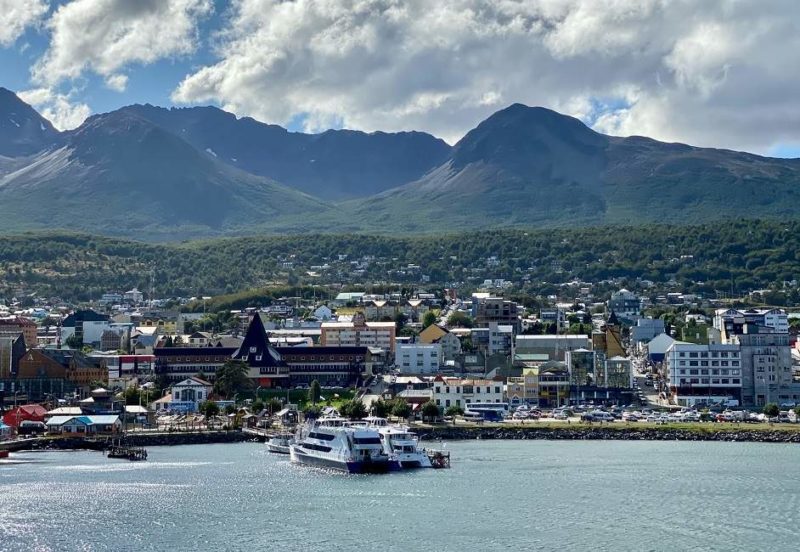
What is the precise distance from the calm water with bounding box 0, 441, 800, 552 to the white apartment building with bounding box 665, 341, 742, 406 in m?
18.6

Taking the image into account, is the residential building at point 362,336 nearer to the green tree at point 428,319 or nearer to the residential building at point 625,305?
the green tree at point 428,319

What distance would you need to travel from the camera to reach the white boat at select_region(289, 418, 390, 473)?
52375mm

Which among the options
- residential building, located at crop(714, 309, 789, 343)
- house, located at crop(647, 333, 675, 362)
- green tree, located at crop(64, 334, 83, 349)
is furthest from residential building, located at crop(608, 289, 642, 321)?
green tree, located at crop(64, 334, 83, 349)

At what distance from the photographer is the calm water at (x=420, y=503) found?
124 feet

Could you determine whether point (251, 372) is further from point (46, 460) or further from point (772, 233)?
point (772, 233)

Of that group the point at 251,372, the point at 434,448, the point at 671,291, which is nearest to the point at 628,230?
the point at 671,291

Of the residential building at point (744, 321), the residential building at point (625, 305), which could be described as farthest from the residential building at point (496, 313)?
the residential building at point (625, 305)

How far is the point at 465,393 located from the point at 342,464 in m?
Answer: 23.0

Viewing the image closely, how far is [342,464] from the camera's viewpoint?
5297 centimetres

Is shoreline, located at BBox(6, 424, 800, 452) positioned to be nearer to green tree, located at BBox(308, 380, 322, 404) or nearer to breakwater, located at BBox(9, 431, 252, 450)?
breakwater, located at BBox(9, 431, 252, 450)

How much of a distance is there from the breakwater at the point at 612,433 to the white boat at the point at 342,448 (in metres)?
9.77

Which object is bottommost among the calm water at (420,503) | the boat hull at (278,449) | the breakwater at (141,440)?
the calm water at (420,503)

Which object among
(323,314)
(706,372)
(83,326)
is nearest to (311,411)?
(706,372)

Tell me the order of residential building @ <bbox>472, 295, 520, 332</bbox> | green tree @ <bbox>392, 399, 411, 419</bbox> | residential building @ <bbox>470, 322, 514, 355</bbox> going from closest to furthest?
green tree @ <bbox>392, 399, 411, 419</bbox> < residential building @ <bbox>470, 322, 514, 355</bbox> < residential building @ <bbox>472, 295, 520, 332</bbox>
